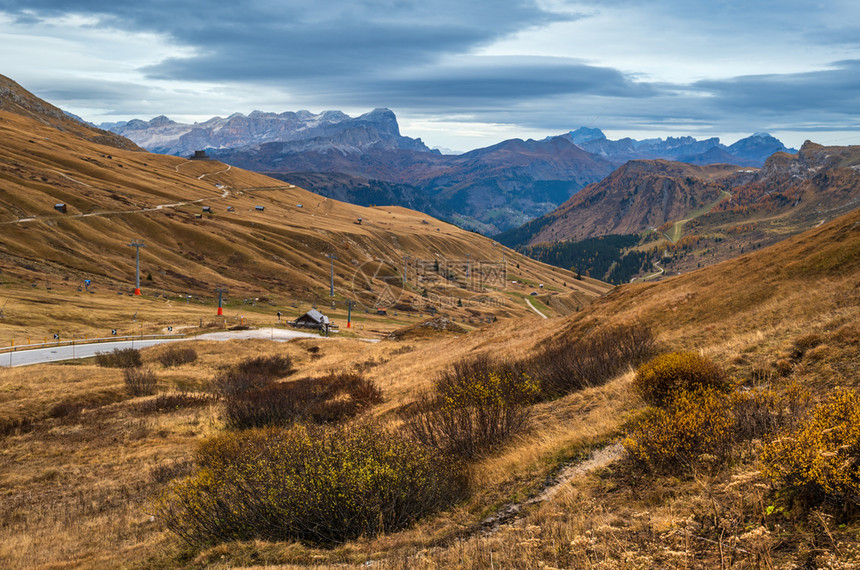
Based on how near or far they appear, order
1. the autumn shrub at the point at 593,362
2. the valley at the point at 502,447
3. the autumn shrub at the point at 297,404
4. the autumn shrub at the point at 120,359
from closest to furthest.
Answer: the valley at the point at 502,447, the autumn shrub at the point at 593,362, the autumn shrub at the point at 297,404, the autumn shrub at the point at 120,359

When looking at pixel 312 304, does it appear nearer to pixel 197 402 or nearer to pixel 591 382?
pixel 197 402

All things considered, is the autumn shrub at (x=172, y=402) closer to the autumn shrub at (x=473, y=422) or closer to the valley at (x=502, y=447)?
the valley at (x=502, y=447)

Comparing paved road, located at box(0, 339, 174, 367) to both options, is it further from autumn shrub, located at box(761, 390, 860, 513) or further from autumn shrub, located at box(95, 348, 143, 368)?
autumn shrub, located at box(761, 390, 860, 513)

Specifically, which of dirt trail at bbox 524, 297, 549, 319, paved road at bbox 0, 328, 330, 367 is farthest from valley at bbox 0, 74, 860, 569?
dirt trail at bbox 524, 297, 549, 319

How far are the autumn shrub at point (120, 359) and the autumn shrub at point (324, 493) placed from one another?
36863 mm

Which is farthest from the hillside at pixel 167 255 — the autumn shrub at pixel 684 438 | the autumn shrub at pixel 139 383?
the autumn shrub at pixel 684 438

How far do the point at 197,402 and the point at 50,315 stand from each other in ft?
140

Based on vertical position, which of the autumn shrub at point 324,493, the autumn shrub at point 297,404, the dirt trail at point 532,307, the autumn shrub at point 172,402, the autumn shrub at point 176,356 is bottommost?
the dirt trail at point 532,307

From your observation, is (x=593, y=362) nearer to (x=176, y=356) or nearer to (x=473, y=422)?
(x=473, y=422)

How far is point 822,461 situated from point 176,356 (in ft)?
163

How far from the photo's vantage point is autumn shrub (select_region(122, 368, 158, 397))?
3453 cm

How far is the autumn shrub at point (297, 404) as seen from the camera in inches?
984

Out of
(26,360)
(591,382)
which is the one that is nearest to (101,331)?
(26,360)

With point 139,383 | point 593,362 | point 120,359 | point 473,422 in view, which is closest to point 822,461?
point 473,422
